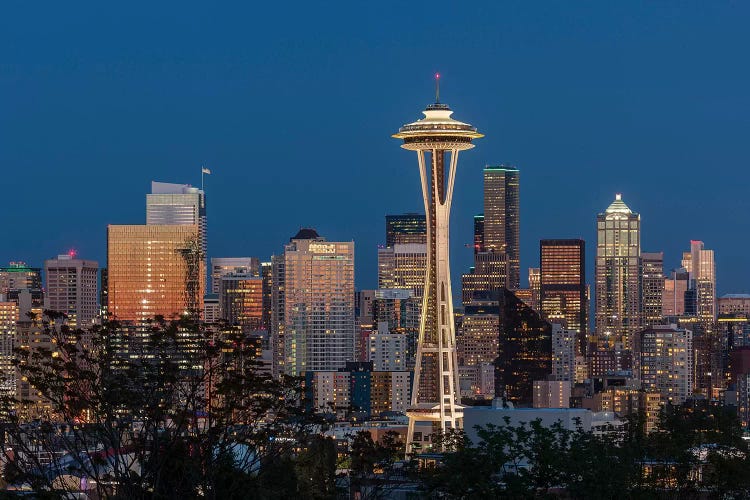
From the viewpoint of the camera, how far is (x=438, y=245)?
121750 millimetres

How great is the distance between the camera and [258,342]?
1548 inches

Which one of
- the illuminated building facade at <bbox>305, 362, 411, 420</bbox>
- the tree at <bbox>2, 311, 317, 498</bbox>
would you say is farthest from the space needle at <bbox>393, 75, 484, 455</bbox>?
the tree at <bbox>2, 311, 317, 498</bbox>

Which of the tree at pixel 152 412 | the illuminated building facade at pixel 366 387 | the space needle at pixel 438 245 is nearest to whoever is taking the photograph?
the tree at pixel 152 412

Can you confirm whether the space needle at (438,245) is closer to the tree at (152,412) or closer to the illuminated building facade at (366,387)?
the illuminated building facade at (366,387)

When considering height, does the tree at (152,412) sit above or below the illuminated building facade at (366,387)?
above

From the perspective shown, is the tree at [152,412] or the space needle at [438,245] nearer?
the tree at [152,412]

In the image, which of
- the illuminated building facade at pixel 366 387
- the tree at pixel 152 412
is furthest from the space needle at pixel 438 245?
the tree at pixel 152 412

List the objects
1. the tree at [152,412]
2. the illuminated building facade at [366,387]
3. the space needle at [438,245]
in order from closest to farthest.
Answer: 1. the tree at [152,412]
2. the space needle at [438,245]
3. the illuminated building facade at [366,387]

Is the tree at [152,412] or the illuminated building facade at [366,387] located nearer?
the tree at [152,412]

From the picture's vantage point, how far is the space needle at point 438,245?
400 ft

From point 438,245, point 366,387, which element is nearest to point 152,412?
point 438,245

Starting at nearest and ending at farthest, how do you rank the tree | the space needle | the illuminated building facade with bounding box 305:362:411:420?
1. the tree
2. the space needle
3. the illuminated building facade with bounding box 305:362:411:420

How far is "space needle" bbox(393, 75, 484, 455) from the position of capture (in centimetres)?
12188

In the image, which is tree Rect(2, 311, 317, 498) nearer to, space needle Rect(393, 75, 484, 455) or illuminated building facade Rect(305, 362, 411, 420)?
space needle Rect(393, 75, 484, 455)
